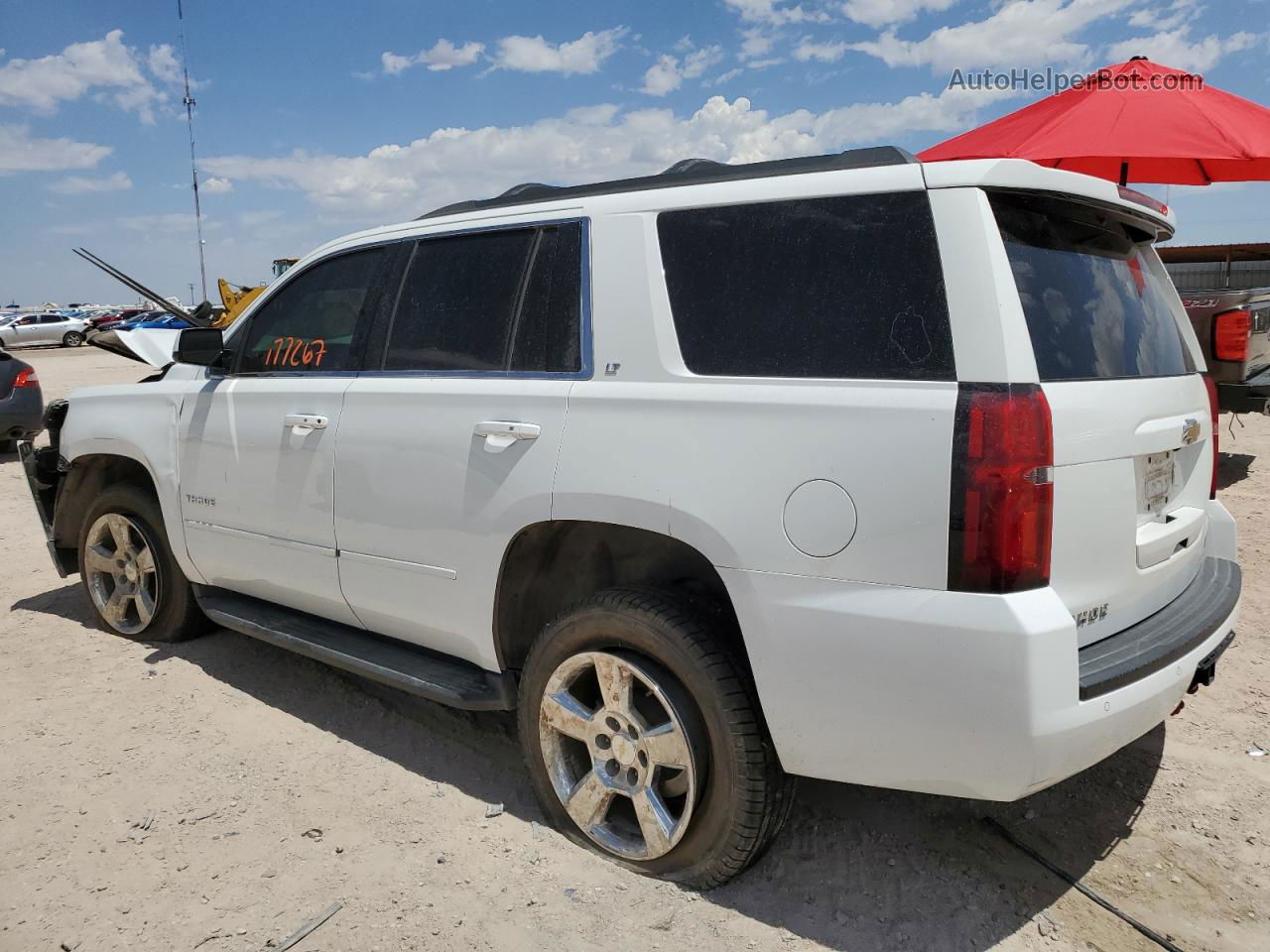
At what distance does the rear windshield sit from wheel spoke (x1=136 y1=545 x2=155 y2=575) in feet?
13.4

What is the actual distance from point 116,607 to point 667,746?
3.51 m

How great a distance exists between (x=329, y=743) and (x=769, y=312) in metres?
2.49

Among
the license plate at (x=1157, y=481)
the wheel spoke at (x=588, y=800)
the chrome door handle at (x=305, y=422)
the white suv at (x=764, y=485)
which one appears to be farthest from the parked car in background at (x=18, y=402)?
the license plate at (x=1157, y=481)

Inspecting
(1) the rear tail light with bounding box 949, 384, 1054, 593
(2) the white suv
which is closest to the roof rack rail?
(2) the white suv

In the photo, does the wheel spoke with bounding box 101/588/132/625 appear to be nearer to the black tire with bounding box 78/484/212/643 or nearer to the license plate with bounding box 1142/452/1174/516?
the black tire with bounding box 78/484/212/643

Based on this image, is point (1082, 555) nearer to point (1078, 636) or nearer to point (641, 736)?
point (1078, 636)

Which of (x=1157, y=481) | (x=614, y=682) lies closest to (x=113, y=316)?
(x=614, y=682)

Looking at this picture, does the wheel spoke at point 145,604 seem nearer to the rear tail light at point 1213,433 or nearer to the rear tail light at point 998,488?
the rear tail light at point 998,488

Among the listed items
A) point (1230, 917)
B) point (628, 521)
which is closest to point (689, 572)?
point (628, 521)

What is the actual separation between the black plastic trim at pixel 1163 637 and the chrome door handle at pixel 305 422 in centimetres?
266

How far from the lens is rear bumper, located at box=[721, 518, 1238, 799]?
7.11ft

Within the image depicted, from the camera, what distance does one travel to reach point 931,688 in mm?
2242

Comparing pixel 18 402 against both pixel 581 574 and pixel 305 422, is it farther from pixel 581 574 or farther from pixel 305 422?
pixel 581 574

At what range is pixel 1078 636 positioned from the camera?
239 cm
